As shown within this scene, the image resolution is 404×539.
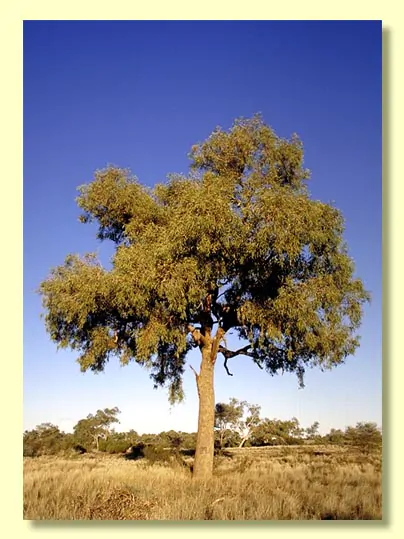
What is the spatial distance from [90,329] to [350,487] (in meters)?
5.44

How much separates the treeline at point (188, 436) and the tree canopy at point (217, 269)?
1.26 metres

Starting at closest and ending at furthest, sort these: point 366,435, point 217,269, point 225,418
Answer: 1. point 366,435
2. point 217,269
3. point 225,418

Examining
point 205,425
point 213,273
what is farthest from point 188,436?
point 213,273

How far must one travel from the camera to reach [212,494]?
8.93 meters

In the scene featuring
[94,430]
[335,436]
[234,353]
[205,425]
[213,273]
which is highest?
[213,273]

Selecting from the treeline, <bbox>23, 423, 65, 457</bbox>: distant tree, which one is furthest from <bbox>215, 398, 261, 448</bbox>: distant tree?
<bbox>23, 423, 65, 457</bbox>: distant tree

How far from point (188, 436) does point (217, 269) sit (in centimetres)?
517

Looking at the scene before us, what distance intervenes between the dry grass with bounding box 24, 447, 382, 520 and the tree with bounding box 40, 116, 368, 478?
4.35ft

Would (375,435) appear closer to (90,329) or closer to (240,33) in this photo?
(90,329)

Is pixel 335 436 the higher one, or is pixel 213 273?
pixel 213 273

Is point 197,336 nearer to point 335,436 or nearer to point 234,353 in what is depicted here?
point 234,353

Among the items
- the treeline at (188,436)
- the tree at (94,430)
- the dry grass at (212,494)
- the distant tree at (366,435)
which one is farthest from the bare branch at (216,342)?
the tree at (94,430)

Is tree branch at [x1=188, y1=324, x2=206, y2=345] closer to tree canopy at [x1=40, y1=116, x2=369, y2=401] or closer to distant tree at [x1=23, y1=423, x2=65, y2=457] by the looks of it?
tree canopy at [x1=40, y1=116, x2=369, y2=401]
